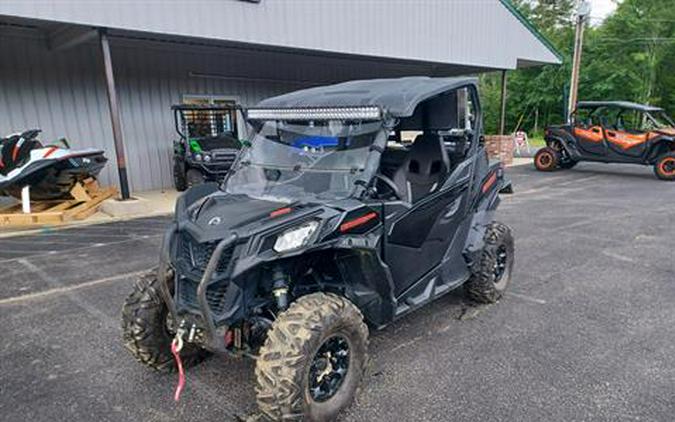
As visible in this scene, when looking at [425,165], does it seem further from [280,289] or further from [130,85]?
[130,85]

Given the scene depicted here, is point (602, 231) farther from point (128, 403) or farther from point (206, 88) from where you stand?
point (206, 88)

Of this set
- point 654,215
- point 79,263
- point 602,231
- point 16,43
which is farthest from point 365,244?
point 16,43

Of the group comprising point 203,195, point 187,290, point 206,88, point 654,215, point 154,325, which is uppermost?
point 206,88

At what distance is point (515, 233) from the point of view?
257 inches

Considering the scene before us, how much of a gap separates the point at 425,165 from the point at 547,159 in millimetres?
11068

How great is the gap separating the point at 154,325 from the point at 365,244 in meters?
1.38

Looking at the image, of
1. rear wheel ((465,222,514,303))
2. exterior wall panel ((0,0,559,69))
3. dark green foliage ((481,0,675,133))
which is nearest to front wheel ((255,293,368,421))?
rear wheel ((465,222,514,303))

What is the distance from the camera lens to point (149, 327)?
9.01 ft

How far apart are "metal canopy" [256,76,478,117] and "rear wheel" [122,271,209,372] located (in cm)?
148

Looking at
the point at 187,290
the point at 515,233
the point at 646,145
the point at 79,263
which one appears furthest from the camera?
the point at 646,145

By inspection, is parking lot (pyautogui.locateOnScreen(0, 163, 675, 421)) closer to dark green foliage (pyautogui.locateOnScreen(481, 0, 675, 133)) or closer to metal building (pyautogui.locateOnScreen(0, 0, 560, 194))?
metal building (pyautogui.locateOnScreen(0, 0, 560, 194))

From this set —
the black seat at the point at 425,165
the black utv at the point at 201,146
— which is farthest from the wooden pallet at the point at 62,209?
the black seat at the point at 425,165

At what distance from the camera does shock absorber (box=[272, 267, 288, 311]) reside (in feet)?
7.96

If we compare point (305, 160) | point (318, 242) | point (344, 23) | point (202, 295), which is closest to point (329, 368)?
point (318, 242)
